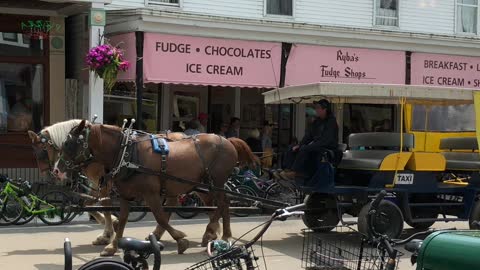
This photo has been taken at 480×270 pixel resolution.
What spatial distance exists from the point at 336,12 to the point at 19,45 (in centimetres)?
834

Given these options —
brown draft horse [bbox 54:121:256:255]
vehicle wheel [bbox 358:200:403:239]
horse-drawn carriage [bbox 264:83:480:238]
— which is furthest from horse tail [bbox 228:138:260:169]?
vehicle wheel [bbox 358:200:403:239]

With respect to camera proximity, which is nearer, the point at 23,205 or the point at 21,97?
the point at 23,205

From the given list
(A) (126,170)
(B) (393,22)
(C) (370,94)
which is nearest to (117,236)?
(A) (126,170)

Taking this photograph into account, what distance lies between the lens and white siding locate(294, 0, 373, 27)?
57.3 ft

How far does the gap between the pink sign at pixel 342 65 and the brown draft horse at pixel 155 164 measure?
6.07 m

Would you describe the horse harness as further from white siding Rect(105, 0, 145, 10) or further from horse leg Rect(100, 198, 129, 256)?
white siding Rect(105, 0, 145, 10)

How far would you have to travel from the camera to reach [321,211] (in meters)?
10.2

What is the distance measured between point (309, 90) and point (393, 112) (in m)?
10.9

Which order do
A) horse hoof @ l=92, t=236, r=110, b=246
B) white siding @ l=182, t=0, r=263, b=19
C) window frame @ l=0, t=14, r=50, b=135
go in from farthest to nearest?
white siding @ l=182, t=0, r=263, b=19
window frame @ l=0, t=14, r=50, b=135
horse hoof @ l=92, t=236, r=110, b=246

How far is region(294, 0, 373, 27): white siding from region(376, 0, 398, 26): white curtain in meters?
0.32

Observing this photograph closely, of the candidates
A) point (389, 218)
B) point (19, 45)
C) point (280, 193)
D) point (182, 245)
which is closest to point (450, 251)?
point (182, 245)

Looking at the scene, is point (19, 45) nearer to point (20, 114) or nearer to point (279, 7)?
point (20, 114)

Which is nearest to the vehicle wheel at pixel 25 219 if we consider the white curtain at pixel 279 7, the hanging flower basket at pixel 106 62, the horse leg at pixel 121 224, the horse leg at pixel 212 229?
the hanging flower basket at pixel 106 62

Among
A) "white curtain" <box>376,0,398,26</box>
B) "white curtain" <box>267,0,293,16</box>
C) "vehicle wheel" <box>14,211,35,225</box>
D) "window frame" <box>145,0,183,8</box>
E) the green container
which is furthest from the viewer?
"white curtain" <box>376,0,398,26</box>
